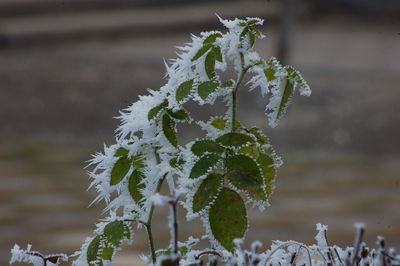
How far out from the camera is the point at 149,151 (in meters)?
1.65

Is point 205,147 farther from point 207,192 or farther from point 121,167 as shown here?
point 121,167

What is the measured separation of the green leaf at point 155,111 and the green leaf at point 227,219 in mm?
214

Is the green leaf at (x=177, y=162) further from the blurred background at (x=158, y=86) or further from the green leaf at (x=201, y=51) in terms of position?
the blurred background at (x=158, y=86)

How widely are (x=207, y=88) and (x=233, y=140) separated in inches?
4.1

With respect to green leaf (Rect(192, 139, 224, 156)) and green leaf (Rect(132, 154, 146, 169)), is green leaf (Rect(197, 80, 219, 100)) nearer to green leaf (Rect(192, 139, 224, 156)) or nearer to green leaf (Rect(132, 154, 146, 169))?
green leaf (Rect(192, 139, 224, 156))

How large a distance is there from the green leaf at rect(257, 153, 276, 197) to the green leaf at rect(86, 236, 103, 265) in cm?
33

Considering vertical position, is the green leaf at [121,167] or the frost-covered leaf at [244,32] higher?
the frost-covered leaf at [244,32]

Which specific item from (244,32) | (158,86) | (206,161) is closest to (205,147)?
(206,161)

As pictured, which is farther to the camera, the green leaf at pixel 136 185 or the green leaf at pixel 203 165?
the green leaf at pixel 136 185

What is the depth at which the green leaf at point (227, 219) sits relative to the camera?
1.48 metres

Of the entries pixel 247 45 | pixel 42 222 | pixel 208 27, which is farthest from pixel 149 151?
pixel 208 27

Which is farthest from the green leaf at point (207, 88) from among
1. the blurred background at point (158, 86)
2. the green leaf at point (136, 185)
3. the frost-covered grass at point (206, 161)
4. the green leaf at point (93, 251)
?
the blurred background at point (158, 86)

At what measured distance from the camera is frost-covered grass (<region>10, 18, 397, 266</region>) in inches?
58.6

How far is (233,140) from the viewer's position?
154 cm
